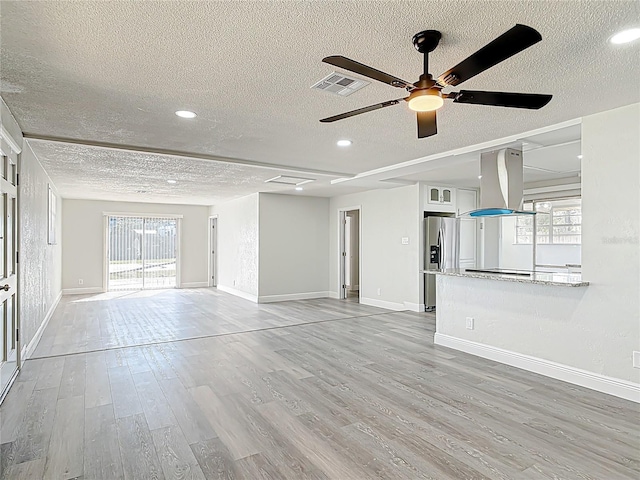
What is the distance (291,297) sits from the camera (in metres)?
8.51

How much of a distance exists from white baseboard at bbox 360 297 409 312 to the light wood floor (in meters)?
2.20

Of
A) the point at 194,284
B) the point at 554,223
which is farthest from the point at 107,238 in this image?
the point at 554,223

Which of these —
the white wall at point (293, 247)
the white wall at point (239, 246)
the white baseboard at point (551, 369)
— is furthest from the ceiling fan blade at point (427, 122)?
the white wall at point (239, 246)

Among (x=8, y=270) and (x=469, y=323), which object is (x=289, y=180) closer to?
(x=469, y=323)

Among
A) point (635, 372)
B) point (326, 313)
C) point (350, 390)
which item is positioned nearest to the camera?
point (635, 372)

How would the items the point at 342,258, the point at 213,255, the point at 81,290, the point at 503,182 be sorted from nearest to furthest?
the point at 503,182
the point at 342,258
the point at 81,290
the point at 213,255

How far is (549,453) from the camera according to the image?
7.68 ft

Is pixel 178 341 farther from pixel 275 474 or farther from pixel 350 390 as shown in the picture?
pixel 275 474

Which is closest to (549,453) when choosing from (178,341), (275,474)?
(275,474)

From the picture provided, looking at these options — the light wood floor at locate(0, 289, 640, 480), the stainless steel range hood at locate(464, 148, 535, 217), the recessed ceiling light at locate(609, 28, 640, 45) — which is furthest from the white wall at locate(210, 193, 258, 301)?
the recessed ceiling light at locate(609, 28, 640, 45)

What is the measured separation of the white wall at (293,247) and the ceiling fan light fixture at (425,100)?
6.25m

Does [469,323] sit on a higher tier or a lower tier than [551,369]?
higher

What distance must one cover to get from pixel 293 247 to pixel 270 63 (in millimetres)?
6285

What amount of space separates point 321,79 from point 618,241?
9.07ft
